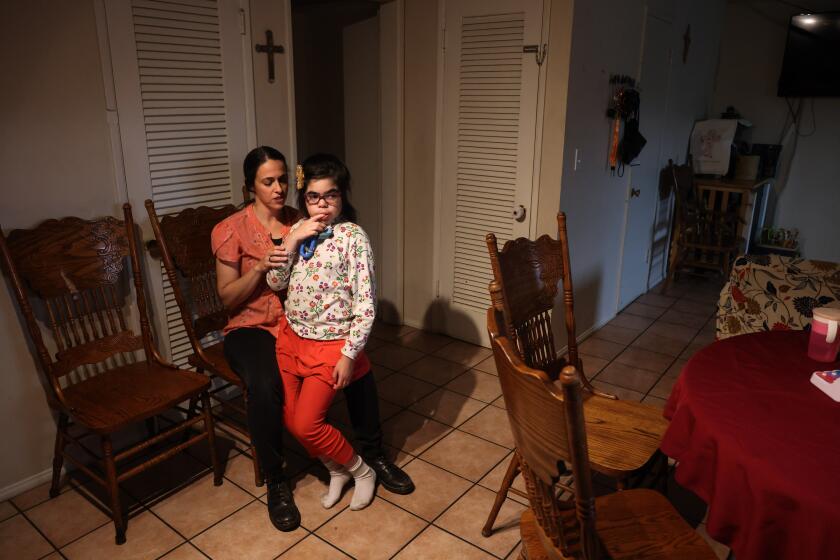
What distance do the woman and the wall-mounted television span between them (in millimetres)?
4609

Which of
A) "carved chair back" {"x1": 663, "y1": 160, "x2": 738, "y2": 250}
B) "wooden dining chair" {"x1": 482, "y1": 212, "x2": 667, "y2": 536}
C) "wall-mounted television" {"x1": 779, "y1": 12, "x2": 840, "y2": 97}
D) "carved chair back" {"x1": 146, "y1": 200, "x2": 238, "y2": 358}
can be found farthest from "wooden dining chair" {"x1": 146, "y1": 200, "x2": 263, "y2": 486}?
"wall-mounted television" {"x1": 779, "y1": 12, "x2": 840, "y2": 97}

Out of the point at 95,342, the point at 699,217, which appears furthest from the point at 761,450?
the point at 699,217

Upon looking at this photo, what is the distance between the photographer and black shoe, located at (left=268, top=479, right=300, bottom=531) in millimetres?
2041

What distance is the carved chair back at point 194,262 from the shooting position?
2.30 m

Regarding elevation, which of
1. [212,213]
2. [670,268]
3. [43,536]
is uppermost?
[212,213]

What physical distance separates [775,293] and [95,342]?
256cm

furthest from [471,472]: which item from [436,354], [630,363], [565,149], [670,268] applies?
[670,268]

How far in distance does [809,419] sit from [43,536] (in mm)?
2270

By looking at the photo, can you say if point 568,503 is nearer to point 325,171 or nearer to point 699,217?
point 325,171

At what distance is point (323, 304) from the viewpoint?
206 cm

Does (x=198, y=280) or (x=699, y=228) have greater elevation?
(x=198, y=280)

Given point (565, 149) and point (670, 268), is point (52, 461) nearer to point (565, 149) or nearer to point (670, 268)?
point (565, 149)

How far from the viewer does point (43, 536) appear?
2006 millimetres

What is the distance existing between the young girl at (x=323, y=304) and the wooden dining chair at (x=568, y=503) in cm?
74
